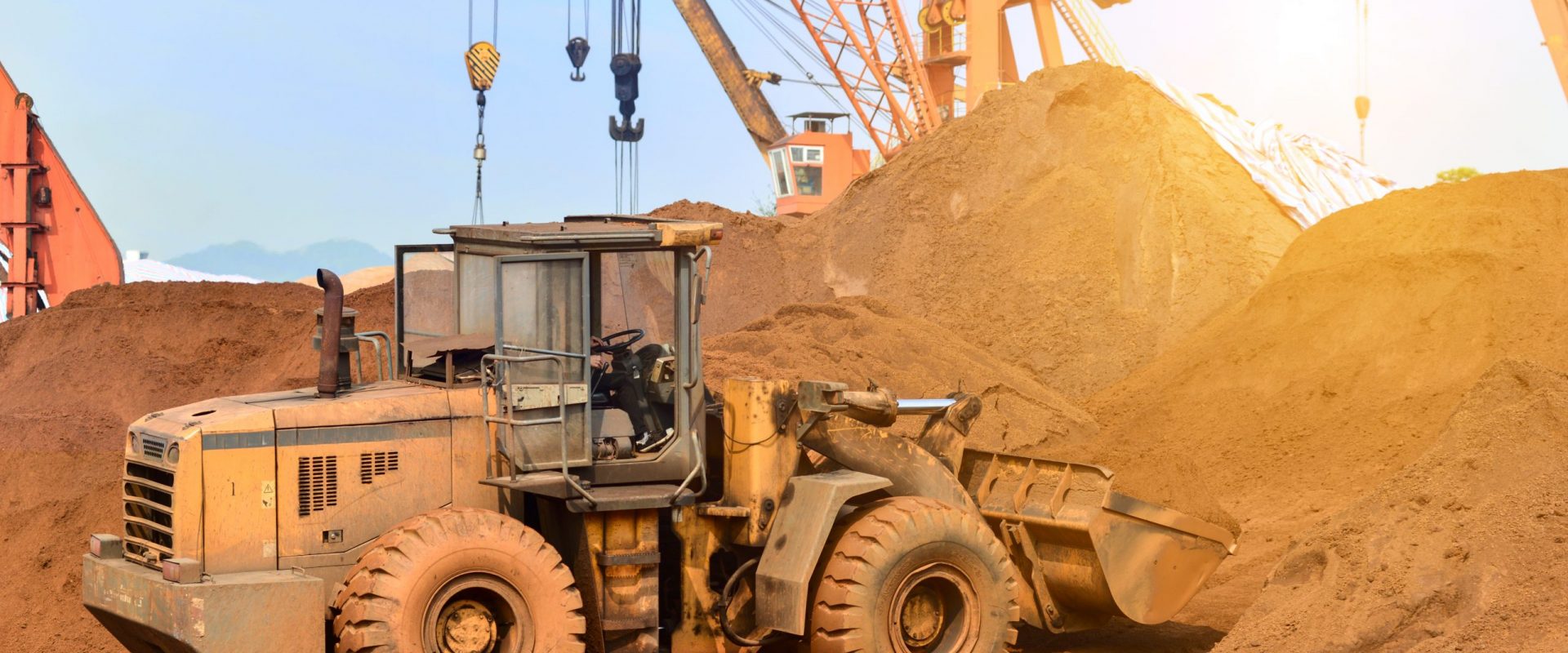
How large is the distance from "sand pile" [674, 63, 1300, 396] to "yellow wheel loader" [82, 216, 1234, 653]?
1301 centimetres

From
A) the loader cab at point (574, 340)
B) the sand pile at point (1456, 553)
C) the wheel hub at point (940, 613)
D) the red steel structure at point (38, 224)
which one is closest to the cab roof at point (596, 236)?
the loader cab at point (574, 340)

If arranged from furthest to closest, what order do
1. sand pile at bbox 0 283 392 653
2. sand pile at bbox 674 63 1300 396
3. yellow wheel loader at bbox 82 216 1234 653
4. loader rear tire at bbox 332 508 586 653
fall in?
sand pile at bbox 674 63 1300 396
sand pile at bbox 0 283 392 653
yellow wheel loader at bbox 82 216 1234 653
loader rear tire at bbox 332 508 586 653

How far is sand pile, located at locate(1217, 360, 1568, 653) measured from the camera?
709 centimetres

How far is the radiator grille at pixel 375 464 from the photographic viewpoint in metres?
7.13

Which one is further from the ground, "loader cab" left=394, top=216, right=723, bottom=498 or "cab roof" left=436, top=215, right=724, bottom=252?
"cab roof" left=436, top=215, right=724, bottom=252

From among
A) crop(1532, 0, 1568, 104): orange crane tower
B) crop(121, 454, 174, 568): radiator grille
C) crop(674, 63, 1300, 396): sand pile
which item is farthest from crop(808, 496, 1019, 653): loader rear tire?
crop(1532, 0, 1568, 104): orange crane tower

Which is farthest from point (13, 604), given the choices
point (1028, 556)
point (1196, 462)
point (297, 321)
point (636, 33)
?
point (636, 33)

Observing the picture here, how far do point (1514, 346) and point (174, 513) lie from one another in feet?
44.8

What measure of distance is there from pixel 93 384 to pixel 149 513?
990 cm

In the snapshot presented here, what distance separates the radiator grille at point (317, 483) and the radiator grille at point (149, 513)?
1.80 feet

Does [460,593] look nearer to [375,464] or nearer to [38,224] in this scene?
[375,464]

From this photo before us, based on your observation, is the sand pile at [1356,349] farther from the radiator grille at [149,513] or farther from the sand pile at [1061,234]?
the radiator grille at [149,513]

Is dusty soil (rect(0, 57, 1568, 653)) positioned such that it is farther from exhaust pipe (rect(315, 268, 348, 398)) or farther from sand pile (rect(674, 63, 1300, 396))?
exhaust pipe (rect(315, 268, 348, 398))

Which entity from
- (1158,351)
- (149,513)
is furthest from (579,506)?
(1158,351)
